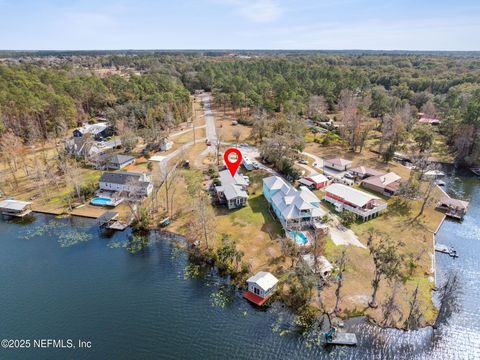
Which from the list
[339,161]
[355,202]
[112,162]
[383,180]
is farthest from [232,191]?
[112,162]

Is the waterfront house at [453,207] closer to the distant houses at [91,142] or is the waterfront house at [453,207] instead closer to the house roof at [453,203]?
the house roof at [453,203]

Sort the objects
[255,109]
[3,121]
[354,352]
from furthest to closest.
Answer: [255,109]
[3,121]
[354,352]

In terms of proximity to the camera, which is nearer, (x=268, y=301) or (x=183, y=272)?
(x=268, y=301)

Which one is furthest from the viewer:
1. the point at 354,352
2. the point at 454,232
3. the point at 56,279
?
the point at 454,232

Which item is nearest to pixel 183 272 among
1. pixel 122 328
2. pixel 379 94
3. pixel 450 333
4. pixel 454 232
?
pixel 122 328

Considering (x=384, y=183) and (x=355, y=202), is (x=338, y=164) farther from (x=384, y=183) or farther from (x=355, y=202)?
(x=355, y=202)

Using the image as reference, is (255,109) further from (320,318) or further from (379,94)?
(320,318)

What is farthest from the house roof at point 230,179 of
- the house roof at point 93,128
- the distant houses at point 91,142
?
the house roof at point 93,128
